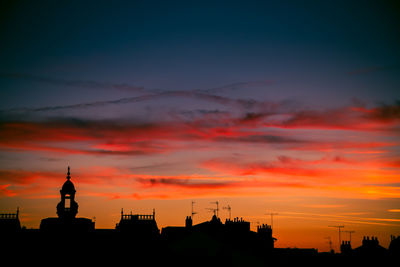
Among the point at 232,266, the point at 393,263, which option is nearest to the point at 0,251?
the point at 232,266

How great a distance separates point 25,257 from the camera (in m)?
42.9

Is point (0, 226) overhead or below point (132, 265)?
overhead

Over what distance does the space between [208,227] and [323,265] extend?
1913cm

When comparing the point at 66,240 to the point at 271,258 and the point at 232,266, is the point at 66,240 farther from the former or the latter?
the point at 271,258

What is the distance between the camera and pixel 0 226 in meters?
46.6

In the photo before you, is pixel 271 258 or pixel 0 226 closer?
pixel 0 226

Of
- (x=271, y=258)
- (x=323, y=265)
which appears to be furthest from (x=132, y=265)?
(x=323, y=265)

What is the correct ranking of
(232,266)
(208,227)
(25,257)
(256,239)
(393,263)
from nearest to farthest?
(25,257), (232,266), (393,263), (256,239), (208,227)

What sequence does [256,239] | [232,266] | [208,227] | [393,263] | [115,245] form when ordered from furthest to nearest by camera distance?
[208,227] → [256,239] → [393,263] → [232,266] → [115,245]

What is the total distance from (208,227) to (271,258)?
1457cm

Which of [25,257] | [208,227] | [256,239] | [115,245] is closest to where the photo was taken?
[25,257]

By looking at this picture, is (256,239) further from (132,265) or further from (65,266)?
(65,266)

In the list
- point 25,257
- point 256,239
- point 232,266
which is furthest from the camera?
point 256,239

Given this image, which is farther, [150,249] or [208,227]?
[208,227]
